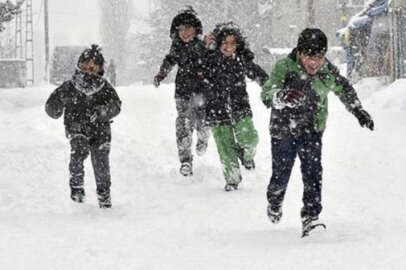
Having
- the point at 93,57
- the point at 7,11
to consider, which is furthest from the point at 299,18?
the point at 93,57

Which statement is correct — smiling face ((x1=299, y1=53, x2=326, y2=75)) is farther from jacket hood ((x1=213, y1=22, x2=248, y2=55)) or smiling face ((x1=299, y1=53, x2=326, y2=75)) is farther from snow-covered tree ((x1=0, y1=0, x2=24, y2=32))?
snow-covered tree ((x1=0, y1=0, x2=24, y2=32))

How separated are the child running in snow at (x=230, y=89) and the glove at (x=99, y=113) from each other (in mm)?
1502

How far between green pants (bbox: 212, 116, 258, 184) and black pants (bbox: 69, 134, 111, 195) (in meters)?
1.36

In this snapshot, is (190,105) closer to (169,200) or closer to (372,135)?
(169,200)

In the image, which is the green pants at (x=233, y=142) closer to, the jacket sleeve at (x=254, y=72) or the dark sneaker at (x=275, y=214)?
the jacket sleeve at (x=254, y=72)

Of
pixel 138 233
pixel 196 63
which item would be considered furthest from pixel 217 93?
pixel 138 233

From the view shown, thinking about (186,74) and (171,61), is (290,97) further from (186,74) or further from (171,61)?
(171,61)

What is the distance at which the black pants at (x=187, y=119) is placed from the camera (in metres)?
8.55

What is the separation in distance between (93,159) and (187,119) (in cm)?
209

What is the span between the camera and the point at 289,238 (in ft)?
17.5

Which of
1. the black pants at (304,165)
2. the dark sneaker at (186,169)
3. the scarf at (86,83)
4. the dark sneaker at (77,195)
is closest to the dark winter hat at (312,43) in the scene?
the black pants at (304,165)

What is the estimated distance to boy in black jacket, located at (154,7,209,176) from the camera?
8.50 m

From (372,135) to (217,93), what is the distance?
143 inches

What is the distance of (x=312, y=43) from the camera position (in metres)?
5.17
